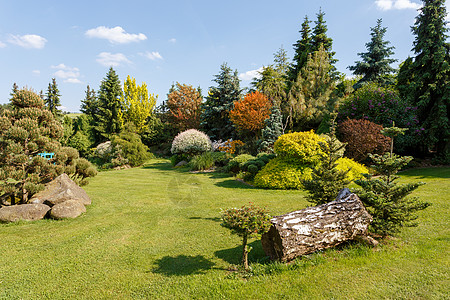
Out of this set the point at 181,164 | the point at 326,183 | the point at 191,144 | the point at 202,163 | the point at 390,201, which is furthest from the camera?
the point at 181,164

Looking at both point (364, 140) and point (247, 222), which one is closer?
point (247, 222)

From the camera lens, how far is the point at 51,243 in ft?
17.4

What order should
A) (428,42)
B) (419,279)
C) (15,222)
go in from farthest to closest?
(428,42) < (15,222) < (419,279)

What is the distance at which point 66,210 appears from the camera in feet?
22.4

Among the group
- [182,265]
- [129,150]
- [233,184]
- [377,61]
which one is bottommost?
[182,265]

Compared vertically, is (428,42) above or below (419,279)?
above

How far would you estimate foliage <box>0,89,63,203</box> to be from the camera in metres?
7.05

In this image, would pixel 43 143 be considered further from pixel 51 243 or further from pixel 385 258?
pixel 385 258

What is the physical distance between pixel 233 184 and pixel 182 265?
7378mm

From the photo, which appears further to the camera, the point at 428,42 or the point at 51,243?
the point at 428,42

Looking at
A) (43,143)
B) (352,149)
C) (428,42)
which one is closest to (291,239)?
(43,143)

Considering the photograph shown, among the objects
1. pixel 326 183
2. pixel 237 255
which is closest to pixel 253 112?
pixel 326 183

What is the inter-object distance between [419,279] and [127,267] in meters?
4.68

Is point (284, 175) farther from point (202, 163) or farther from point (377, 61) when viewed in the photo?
point (377, 61)
